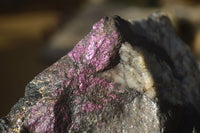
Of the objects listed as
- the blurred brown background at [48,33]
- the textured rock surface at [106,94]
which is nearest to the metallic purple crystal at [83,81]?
the textured rock surface at [106,94]

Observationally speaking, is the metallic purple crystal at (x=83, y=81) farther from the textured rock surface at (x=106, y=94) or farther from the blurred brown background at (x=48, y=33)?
the blurred brown background at (x=48, y=33)

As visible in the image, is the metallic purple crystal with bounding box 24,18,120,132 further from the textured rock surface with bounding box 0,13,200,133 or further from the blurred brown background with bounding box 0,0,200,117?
the blurred brown background with bounding box 0,0,200,117

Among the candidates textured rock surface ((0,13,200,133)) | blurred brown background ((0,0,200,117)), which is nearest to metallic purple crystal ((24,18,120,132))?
textured rock surface ((0,13,200,133))

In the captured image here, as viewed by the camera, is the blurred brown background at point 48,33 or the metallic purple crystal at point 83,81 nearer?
the metallic purple crystal at point 83,81

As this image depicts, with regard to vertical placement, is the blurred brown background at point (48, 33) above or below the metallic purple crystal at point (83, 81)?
above

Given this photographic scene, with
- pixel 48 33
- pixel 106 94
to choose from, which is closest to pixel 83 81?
pixel 106 94

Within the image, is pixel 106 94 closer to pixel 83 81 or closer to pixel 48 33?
pixel 83 81
